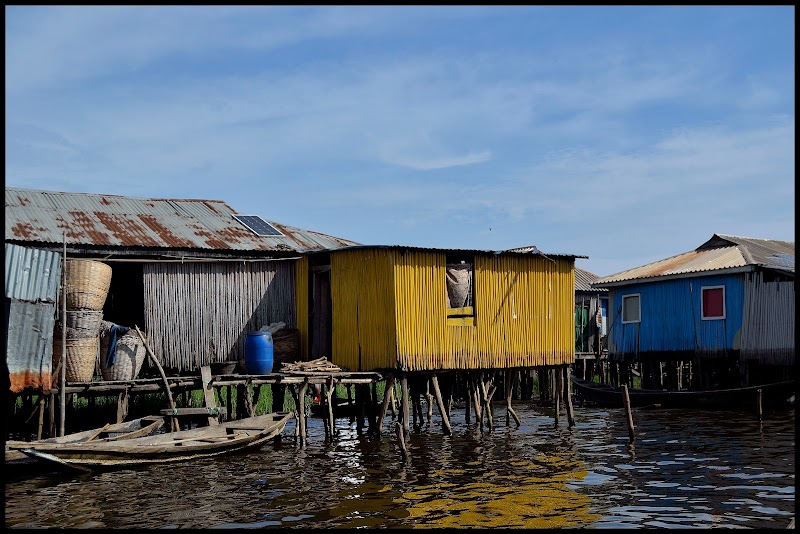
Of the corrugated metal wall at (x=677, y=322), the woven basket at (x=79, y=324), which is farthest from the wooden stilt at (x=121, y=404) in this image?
the corrugated metal wall at (x=677, y=322)

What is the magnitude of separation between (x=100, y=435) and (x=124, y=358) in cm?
252

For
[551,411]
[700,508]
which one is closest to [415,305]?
[700,508]

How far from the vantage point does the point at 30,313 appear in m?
18.4

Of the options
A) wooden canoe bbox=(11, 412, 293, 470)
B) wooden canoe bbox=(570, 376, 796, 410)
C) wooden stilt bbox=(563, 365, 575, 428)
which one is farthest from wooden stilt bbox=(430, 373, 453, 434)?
wooden canoe bbox=(570, 376, 796, 410)

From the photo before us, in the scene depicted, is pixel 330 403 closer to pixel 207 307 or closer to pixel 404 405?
pixel 404 405

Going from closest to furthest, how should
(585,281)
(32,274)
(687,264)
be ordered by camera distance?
(32,274) < (687,264) < (585,281)

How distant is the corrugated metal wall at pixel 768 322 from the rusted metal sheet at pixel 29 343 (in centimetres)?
2277

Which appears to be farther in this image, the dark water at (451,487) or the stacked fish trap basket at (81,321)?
the stacked fish trap basket at (81,321)

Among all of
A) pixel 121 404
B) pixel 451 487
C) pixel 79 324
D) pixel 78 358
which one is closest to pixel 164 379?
pixel 121 404

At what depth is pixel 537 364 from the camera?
24922 millimetres

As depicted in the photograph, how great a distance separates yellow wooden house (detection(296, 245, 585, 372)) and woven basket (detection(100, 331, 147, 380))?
15.3 ft

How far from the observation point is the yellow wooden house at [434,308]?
22.2 meters

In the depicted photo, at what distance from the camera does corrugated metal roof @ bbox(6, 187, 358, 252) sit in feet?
73.0

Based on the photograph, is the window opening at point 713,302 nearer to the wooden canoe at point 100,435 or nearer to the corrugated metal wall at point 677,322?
the corrugated metal wall at point 677,322
